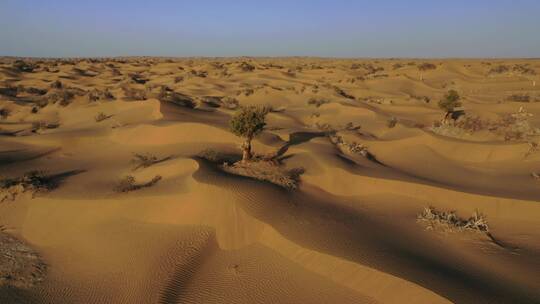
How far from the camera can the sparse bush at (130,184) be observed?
24.8 feet

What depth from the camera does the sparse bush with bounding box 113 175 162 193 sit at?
7.55m

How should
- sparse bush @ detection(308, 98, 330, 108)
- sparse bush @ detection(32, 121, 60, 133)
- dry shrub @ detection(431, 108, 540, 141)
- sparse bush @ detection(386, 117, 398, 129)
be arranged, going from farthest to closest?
sparse bush @ detection(308, 98, 330, 108), sparse bush @ detection(32, 121, 60, 133), sparse bush @ detection(386, 117, 398, 129), dry shrub @ detection(431, 108, 540, 141)

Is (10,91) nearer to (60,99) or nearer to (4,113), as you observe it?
(4,113)

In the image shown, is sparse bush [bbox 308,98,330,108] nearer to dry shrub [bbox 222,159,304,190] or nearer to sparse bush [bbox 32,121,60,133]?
dry shrub [bbox 222,159,304,190]

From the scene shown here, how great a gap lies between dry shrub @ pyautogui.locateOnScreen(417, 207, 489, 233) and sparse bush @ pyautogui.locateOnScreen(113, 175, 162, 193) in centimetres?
535

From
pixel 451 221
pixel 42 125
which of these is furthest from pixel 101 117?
pixel 451 221

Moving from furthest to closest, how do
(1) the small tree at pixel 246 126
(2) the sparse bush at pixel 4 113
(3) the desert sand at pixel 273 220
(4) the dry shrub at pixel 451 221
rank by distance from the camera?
(2) the sparse bush at pixel 4 113, (1) the small tree at pixel 246 126, (4) the dry shrub at pixel 451 221, (3) the desert sand at pixel 273 220

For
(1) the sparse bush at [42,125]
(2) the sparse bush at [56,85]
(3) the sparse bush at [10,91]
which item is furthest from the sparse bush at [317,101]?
(2) the sparse bush at [56,85]

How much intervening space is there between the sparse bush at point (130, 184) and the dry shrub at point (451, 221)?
5354 mm

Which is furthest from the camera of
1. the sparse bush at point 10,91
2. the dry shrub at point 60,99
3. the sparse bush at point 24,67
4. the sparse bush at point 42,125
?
the sparse bush at point 24,67

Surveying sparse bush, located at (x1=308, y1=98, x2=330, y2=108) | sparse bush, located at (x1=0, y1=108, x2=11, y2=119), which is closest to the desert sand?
sparse bush, located at (x1=0, y1=108, x2=11, y2=119)

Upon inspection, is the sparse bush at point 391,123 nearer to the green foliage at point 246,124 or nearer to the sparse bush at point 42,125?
the green foliage at point 246,124

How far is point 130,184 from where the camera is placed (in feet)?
25.7

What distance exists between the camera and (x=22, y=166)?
962cm
